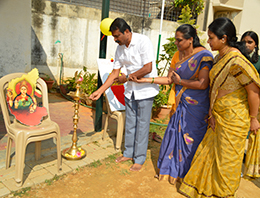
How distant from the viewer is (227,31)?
7.40 feet

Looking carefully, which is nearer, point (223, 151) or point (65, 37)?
point (223, 151)

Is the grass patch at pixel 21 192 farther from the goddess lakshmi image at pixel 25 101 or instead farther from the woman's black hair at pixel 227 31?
the woman's black hair at pixel 227 31

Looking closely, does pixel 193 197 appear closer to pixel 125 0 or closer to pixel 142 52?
pixel 142 52

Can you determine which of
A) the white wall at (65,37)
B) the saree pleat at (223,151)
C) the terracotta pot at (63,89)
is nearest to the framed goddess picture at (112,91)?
the saree pleat at (223,151)

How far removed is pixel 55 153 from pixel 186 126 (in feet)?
6.74

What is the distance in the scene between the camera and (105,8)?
404 centimetres

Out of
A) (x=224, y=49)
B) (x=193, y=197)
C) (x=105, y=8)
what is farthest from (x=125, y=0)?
(x=193, y=197)

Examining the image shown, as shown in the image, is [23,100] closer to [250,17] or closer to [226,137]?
[226,137]

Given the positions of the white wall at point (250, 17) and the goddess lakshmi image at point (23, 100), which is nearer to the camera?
the goddess lakshmi image at point (23, 100)

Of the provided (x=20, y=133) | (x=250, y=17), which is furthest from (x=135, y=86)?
(x=250, y=17)

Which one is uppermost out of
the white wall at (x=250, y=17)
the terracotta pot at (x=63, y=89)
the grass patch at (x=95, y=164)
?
the white wall at (x=250, y=17)

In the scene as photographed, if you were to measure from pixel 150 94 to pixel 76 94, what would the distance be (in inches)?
41.1

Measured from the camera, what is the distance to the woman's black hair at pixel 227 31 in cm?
225

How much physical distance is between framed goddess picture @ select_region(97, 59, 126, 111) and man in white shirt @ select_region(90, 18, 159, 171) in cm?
68
